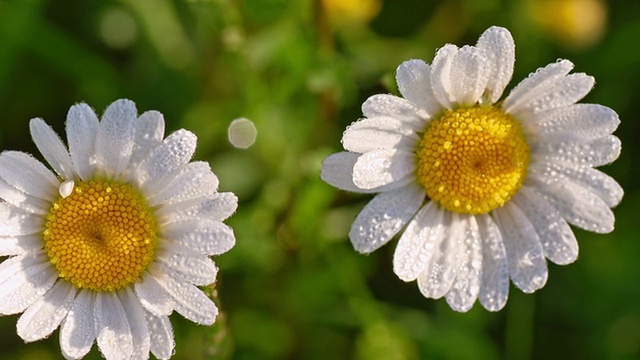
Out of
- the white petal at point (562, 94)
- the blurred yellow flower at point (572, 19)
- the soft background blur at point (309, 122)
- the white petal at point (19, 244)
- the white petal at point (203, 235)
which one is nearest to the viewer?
the white petal at point (203, 235)

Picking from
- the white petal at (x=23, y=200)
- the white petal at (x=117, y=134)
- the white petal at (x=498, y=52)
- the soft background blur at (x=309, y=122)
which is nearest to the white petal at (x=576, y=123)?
the white petal at (x=498, y=52)

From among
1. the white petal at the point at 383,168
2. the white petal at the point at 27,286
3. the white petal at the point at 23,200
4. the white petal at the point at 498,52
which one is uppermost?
the white petal at the point at 498,52

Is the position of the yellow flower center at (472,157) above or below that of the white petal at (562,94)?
below

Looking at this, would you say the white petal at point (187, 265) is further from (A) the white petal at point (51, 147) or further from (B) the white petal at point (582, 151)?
(B) the white petal at point (582, 151)

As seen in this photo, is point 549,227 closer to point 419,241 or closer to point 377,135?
point 419,241

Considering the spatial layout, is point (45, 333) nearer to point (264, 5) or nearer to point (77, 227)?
point (77, 227)

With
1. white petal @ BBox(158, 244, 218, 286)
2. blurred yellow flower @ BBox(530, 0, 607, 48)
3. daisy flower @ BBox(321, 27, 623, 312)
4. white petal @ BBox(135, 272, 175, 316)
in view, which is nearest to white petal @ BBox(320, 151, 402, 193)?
daisy flower @ BBox(321, 27, 623, 312)
